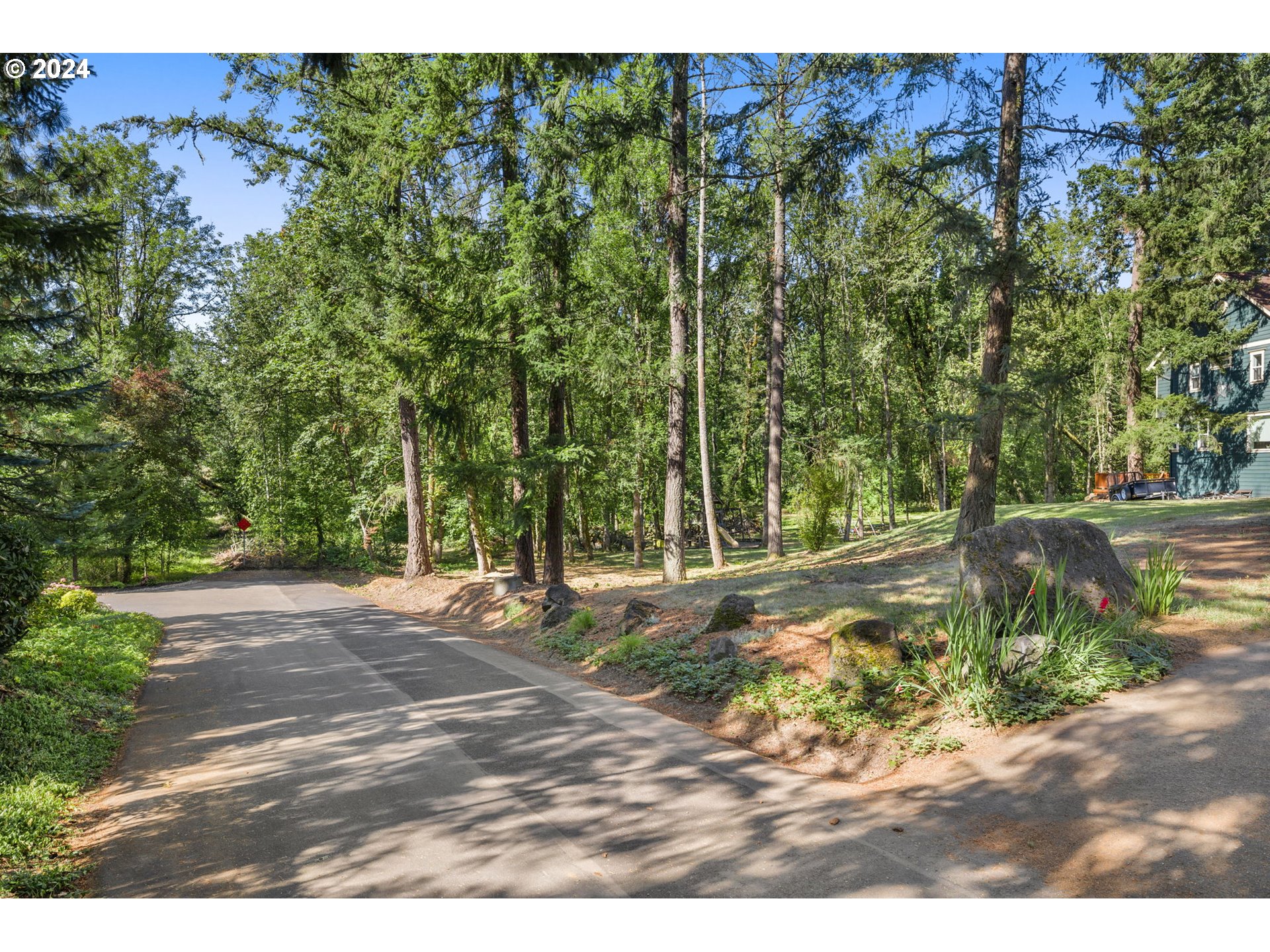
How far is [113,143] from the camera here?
880 inches

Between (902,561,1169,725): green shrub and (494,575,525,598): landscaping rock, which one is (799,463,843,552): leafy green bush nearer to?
(494,575,525,598): landscaping rock

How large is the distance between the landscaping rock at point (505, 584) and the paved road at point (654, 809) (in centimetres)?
678

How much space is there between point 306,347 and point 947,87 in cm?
1699

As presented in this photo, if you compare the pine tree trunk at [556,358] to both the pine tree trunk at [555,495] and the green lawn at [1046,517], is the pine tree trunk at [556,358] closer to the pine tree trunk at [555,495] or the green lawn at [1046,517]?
the pine tree trunk at [555,495]

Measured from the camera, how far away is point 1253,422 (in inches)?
929

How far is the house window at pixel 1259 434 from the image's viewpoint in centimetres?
2327

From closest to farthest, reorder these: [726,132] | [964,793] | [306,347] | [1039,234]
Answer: [964,793] < [1039,234] < [726,132] < [306,347]

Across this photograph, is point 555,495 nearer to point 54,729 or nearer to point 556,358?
point 556,358

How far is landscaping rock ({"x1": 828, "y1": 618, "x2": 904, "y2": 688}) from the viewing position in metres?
6.06

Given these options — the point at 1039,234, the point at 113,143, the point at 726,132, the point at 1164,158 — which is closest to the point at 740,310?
the point at 1164,158

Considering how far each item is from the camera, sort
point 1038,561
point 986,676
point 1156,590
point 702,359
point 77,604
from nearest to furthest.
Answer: point 986,676 < point 1038,561 < point 1156,590 < point 77,604 < point 702,359

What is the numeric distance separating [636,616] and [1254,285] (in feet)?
84.9

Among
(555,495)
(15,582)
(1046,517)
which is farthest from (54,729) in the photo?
(1046,517)

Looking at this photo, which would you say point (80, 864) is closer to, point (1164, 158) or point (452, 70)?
point (452, 70)
